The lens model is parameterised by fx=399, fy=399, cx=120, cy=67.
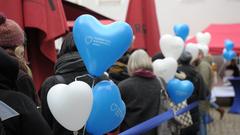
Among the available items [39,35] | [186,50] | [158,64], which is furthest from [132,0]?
[39,35]

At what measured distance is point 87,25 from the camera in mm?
1985

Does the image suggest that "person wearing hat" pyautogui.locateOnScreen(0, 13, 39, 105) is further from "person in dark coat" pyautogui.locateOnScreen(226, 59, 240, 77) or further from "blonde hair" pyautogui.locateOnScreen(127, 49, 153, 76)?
"person in dark coat" pyautogui.locateOnScreen(226, 59, 240, 77)

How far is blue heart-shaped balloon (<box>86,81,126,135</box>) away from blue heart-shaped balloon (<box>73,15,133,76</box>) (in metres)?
0.09

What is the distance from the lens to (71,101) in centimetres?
176

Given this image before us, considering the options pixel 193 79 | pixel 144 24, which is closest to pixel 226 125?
pixel 193 79

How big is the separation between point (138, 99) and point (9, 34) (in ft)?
4.80

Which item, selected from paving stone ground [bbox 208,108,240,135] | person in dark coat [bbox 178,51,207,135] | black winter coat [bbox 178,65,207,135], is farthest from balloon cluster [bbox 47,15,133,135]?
paving stone ground [bbox 208,108,240,135]

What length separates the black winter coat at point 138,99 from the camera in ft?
11.0

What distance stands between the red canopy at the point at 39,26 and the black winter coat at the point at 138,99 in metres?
0.77

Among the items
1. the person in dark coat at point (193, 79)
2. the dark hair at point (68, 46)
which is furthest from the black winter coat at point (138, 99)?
the person in dark coat at point (193, 79)

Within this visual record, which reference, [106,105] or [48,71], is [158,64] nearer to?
[48,71]

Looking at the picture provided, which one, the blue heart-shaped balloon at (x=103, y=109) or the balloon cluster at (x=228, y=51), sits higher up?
the blue heart-shaped balloon at (x=103, y=109)

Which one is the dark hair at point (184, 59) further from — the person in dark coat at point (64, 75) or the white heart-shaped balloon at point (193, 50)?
the person in dark coat at point (64, 75)

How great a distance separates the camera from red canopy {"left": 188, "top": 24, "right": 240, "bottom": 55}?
30.3 ft
